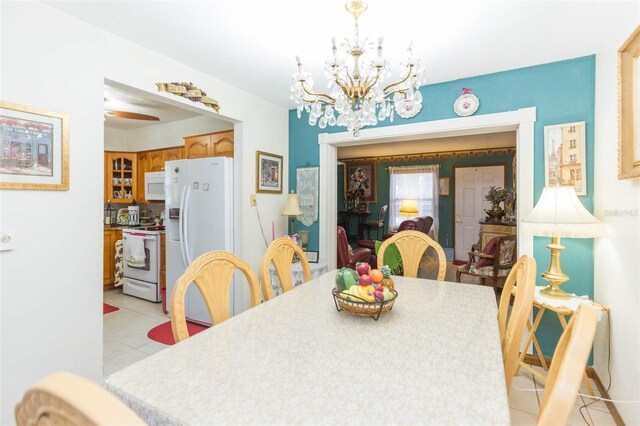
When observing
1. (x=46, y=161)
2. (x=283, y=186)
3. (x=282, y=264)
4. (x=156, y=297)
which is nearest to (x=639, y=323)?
(x=282, y=264)

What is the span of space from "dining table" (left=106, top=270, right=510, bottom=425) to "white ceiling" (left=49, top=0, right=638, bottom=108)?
1657 millimetres

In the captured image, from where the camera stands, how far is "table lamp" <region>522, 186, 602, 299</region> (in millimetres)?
2001

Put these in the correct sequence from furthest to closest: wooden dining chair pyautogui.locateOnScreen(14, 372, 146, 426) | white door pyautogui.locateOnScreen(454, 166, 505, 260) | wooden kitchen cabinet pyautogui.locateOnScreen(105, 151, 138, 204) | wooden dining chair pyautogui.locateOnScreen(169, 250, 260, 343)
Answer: white door pyautogui.locateOnScreen(454, 166, 505, 260) < wooden kitchen cabinet pyautogui.locateOnScreen(105, 151, 138, 204) < wooden dining chair pyautogui.locateOnScreen(169, 250, 260, 343) < wooden dining chair pyautogui.locateOnScreen(14, 372, 146, 426)

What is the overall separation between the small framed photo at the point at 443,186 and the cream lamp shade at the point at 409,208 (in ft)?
1.98

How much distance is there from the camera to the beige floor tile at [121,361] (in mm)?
2393

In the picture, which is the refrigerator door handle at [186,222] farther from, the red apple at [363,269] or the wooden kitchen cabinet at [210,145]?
the red apple at [363,269]

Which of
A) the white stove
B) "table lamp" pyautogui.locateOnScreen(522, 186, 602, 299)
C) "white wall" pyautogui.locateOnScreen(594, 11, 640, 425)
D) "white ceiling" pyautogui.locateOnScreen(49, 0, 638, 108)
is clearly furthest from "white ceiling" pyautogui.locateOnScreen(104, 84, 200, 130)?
"white wall" pyautogui.locateOnScreen(594, 11, 640, 425)

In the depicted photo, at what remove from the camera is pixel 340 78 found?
65.2 inches

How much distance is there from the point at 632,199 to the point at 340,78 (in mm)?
1685

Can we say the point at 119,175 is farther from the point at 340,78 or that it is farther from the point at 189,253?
the point at 340,78

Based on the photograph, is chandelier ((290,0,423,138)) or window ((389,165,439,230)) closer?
chandelier ((290,0,423,138))

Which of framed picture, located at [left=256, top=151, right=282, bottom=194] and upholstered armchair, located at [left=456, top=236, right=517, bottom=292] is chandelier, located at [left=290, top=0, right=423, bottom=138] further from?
upholstered armchair, located at [left=456, top=236, right=517, bottom=292]

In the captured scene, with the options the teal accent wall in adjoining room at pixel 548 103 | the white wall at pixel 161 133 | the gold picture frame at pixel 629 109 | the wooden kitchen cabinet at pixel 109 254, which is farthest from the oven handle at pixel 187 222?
the gold picture frame at pixel 629 109

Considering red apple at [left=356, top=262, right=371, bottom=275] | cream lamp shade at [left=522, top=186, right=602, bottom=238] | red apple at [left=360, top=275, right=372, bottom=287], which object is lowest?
red apple at [left=360, top=275, right=372, bottom=287]
